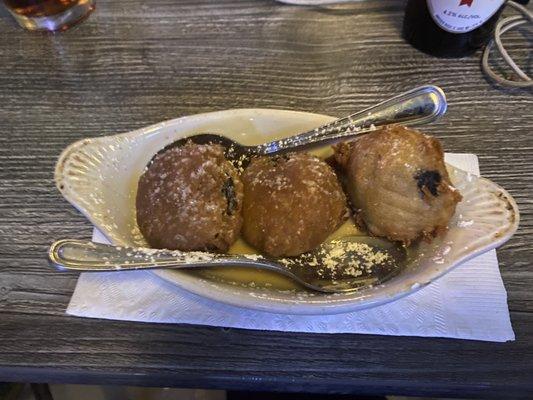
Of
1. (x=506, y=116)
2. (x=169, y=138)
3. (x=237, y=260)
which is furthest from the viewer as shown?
(x=506, y=116)

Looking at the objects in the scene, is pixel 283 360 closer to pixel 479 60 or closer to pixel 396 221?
pixel 396 221

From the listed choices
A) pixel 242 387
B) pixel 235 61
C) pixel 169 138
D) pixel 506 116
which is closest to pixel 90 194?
pixel 169 138

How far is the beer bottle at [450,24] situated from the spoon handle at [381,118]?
0.25 m

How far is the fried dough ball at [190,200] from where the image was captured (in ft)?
1.75

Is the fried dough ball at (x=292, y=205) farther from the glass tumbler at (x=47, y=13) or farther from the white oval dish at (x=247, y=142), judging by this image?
the glass tumbler at (x=47, y=13)

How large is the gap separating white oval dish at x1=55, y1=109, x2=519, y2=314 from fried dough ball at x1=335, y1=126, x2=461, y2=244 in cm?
3

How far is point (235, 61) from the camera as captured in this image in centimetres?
91

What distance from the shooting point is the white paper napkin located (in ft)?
1.77

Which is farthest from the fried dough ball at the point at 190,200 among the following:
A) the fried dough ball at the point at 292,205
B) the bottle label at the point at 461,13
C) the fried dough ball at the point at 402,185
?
the bottle label at the point at 461,13

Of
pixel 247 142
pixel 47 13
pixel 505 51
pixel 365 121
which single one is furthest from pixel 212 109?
pixel 505 51

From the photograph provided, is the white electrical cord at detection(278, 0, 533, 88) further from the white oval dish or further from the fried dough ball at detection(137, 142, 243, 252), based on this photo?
the fried dough ball at detection(137, 142, 243, 252)

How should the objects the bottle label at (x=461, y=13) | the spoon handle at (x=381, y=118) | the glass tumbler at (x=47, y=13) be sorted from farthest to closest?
the glass tumbler at (x=47, y=13) → the bottle label at (x=461, y=13) → the spoon handle at (x=381, y=118)

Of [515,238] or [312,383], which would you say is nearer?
[312,383]

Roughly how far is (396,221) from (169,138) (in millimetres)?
306
